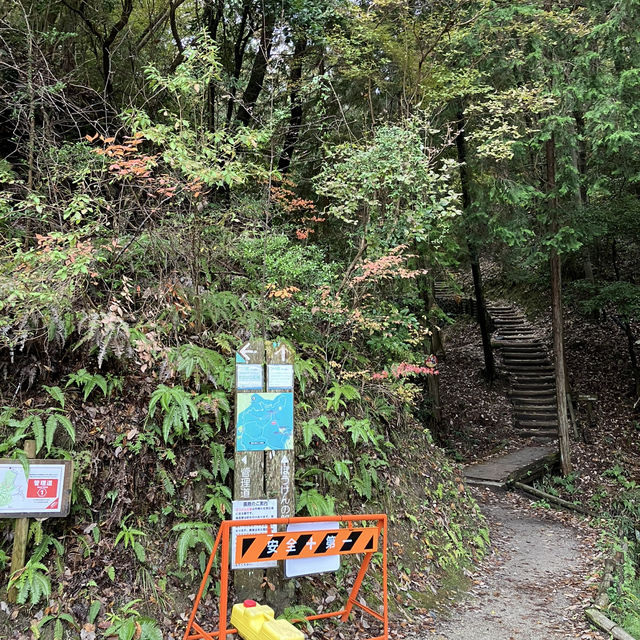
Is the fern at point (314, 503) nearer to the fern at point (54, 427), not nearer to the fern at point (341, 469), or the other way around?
the fern at point (341, 469)

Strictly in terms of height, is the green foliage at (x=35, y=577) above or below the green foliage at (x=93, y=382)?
below

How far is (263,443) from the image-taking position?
5.09 metres

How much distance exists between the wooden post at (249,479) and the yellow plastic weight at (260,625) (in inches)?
38.2

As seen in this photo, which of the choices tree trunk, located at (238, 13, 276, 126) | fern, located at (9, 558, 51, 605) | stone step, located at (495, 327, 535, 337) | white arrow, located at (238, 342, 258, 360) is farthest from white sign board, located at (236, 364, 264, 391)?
stone step, located at (495, 327, 535, 337)

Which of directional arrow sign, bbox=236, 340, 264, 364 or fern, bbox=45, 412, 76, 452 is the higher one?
directional arrow sign, bbox=236, 340, 264, 364

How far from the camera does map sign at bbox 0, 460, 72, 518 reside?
14.3 ft

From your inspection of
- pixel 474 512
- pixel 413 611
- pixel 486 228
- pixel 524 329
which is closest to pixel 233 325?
pixel 413 611

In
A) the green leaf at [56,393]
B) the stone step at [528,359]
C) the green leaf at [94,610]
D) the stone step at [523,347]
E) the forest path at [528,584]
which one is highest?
the stone step at [523,347]

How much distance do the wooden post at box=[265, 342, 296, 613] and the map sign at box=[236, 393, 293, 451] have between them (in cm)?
9

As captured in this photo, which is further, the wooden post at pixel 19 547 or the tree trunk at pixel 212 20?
the tree trunk at pixel 212 20

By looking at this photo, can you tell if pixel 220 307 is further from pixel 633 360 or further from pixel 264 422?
pixel 633 360

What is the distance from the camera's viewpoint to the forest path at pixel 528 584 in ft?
19.1

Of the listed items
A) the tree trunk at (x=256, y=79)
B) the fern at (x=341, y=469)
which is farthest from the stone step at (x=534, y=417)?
the tree trunk at (x=256, y=79)

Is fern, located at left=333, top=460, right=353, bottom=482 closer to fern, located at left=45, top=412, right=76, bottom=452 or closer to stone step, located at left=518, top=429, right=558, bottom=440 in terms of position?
fern, located at left=45, top=412, right=76, bottom=452
